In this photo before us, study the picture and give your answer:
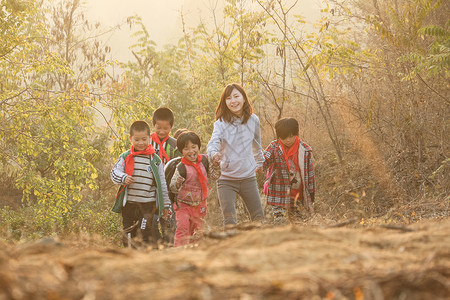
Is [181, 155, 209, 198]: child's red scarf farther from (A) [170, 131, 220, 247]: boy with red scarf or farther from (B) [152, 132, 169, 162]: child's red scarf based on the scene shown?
(B) [152, 132, 169, 162]: child's red scarf

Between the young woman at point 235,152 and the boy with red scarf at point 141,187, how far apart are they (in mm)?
781

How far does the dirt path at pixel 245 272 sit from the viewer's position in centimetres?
134

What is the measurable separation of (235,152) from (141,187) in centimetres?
121

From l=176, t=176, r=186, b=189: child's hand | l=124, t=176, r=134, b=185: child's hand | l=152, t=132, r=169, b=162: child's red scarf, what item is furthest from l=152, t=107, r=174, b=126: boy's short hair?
l=176, t=176, r=186, b=189: child's hand

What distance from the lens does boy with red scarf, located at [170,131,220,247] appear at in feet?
15.9

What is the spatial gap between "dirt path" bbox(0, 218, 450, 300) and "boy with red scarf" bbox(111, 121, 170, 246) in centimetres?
337

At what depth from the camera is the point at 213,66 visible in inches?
435

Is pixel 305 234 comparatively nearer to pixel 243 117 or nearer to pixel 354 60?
pixel 243 117

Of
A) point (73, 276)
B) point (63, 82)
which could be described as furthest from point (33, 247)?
point (63, 82)

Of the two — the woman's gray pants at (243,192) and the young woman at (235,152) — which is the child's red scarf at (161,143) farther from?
the woman's gray pants at (243,192)

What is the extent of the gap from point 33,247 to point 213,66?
958 centimetres

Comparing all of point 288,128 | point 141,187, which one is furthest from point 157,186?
point 288,128

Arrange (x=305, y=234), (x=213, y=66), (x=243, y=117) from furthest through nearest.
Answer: (x=213, y=66) < (x=243, y=117) < (x=305, y=234)

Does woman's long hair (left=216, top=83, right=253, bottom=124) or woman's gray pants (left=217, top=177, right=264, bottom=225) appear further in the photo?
woman's long hair (left=216, top=83, right=253, bottom=124)
